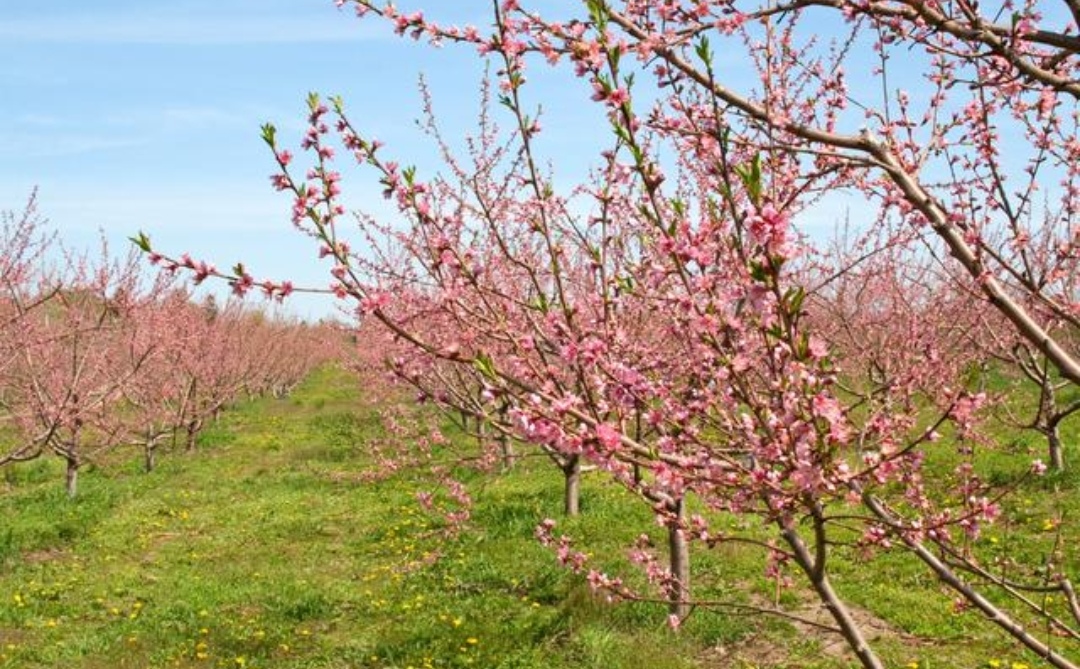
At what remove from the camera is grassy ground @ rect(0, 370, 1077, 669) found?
7.78 m

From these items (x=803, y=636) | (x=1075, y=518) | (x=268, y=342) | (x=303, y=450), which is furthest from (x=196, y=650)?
(x=268, y=342)

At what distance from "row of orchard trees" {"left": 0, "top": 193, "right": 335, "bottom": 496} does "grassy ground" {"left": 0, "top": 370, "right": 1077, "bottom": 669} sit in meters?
1.76

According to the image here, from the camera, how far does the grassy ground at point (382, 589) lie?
7.78 metres

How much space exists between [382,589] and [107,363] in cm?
895

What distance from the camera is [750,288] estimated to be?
1.88 m

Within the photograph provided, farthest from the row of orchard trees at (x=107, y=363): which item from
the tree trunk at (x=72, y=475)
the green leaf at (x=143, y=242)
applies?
the green leaf at (x=143, y=242)

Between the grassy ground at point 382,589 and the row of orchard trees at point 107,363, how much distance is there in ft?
5.78

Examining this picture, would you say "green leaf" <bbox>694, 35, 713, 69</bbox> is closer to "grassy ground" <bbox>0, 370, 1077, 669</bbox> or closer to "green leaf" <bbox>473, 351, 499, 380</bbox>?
"green leaf" <bbox>473, 351, 499, 380</bbox>

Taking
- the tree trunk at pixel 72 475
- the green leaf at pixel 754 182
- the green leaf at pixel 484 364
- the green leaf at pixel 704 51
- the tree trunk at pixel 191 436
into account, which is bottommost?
the tree trunk at pixel 72 475

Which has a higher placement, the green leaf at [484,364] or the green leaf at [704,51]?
the green leaf at [704,51]

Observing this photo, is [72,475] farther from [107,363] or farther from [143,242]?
[143,242]

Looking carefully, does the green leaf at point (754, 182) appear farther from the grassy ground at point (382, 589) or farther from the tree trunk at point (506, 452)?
the tree trunk at point (506, 452)

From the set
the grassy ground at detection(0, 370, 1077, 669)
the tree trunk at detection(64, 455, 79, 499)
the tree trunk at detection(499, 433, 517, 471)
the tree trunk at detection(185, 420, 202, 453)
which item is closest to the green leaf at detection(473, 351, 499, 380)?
the grassy ground at detection(0, 370, 1077, 669)

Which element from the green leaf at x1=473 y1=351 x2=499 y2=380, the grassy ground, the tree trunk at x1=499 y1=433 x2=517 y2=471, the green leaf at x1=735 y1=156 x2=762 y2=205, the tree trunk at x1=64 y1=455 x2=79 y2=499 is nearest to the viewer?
the green leaf at x1=735 y1=156 x2=762 y2=205
